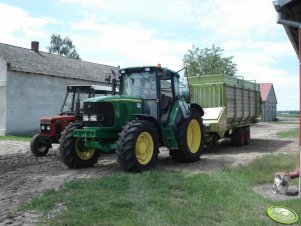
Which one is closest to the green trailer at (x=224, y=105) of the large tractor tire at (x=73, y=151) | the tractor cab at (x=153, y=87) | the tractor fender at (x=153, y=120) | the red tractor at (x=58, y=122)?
the tractor cab at (x=153, y=87)

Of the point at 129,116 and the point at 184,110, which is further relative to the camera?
the point at 184,110

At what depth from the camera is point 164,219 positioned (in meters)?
5.45

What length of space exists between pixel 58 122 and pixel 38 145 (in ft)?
3.24

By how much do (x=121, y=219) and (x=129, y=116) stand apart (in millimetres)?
4553

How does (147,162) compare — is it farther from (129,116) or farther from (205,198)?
(205,198)

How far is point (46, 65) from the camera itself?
85.8 feet

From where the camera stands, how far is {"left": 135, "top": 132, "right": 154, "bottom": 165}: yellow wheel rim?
9.06 m

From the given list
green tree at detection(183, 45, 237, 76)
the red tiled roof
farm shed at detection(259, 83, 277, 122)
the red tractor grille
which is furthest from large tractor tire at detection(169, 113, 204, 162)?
the red tiled roof

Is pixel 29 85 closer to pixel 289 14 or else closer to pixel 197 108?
pixel 197 108

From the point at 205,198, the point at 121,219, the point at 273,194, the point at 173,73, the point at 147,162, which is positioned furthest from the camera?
the point at 173,73

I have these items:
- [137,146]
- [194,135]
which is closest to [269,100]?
[194,135]

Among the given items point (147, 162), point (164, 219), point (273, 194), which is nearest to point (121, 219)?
point (164, 219)

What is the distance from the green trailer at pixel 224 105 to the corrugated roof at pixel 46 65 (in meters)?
11.9

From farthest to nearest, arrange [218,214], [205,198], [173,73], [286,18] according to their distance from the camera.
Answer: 1. [173,73]
2. [286,18]
3. [205,198]
4. [218,214]
